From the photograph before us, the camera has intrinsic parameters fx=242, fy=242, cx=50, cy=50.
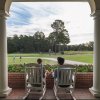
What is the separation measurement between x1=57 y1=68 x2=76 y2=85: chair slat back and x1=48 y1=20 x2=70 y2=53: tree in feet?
7.42

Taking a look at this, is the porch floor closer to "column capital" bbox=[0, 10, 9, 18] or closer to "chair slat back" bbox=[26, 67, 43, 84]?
"chair slat back" bbox=[26, 67, 43, 84]

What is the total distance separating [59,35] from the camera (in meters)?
8.22

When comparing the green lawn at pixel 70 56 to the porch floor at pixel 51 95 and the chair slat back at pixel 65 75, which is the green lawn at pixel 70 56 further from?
the chair slat back at pixel 65 75

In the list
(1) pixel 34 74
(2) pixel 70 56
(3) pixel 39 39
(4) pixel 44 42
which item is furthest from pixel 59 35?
(1) pixel 34 74

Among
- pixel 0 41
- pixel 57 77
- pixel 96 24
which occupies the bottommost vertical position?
pixel 57 77

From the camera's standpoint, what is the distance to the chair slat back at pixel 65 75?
5.99 m

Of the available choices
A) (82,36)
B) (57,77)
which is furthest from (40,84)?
(82,36)

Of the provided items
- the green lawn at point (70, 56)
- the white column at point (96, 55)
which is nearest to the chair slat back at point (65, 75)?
the white column at point (96, 55)

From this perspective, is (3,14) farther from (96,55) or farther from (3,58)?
(96,55)

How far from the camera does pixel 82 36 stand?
8.10 metres

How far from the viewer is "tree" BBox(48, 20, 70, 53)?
26.5 feet

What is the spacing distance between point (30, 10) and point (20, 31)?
0.77 meters

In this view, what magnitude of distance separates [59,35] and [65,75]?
2.46 metres

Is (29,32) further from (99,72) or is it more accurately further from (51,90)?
(99,72)
